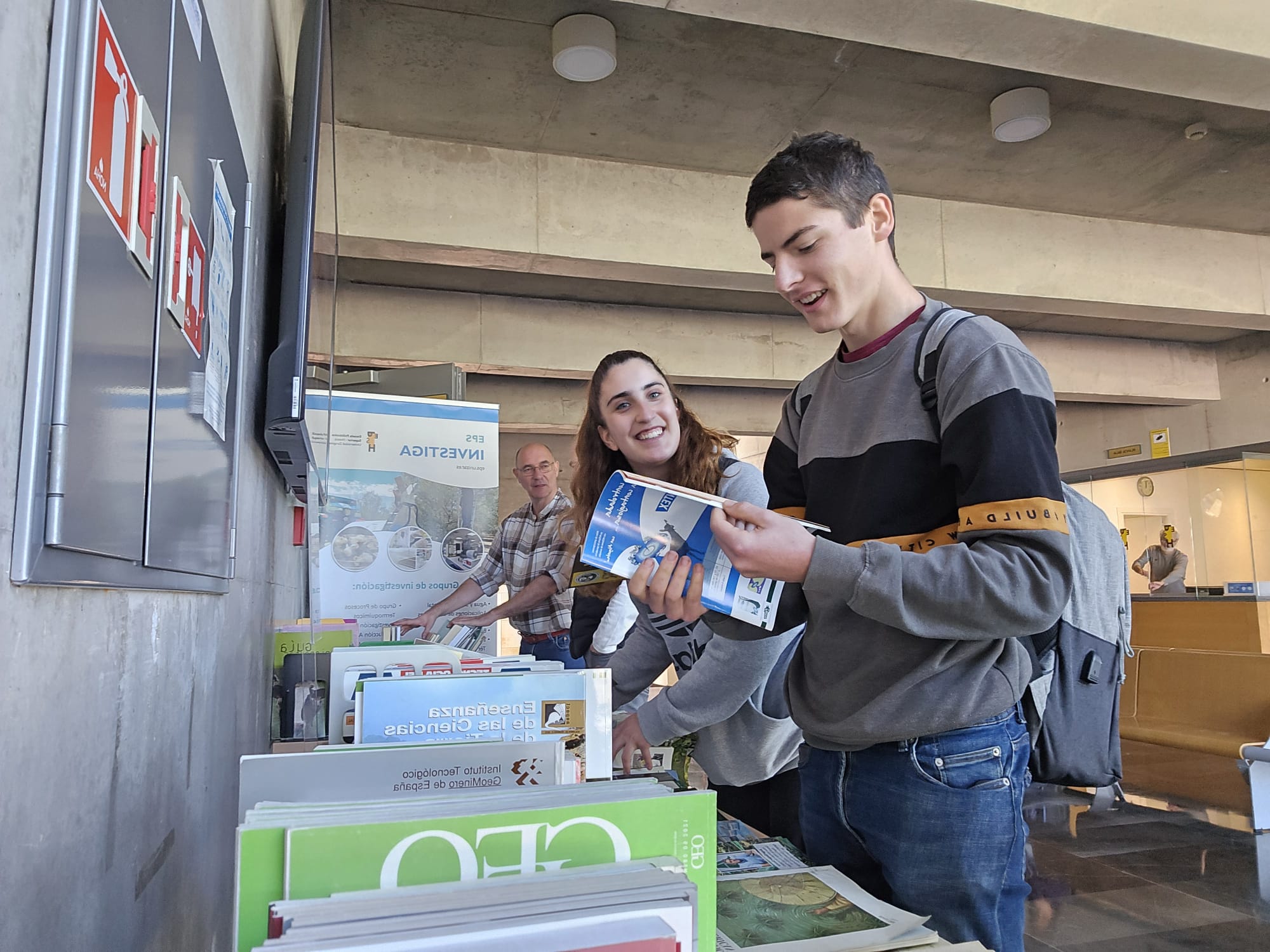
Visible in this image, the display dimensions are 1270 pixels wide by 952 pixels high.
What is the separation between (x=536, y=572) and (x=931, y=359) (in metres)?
3.07

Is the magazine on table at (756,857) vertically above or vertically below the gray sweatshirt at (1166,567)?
below

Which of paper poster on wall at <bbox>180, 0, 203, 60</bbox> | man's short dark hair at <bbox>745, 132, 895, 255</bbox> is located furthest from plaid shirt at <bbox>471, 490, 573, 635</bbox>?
paper poster on wall at <bbox>180, 0, 203, 60</bbox>

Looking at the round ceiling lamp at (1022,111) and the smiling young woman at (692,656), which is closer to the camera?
the smiling young woman at (692,656)

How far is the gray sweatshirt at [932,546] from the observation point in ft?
3.54

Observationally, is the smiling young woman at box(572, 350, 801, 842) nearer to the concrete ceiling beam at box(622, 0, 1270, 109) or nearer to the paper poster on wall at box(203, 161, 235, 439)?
the paper poster on wall at box(203, 161, 235, 439)

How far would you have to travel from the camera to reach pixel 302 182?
167cm

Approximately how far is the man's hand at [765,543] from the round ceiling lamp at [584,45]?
3.23 m

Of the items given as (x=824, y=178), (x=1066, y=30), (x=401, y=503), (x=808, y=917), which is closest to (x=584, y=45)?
(x=1066, y=30)

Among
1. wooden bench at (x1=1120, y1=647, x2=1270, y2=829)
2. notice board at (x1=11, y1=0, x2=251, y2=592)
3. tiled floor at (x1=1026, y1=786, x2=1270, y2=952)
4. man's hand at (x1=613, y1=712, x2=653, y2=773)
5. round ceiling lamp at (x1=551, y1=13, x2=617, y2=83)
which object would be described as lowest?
tiled floor at (x1=1026, y1=786, x2=1270, y2=952)

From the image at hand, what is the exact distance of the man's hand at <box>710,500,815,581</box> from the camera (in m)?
1.11

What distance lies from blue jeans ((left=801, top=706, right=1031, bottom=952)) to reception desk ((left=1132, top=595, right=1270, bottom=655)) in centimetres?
683

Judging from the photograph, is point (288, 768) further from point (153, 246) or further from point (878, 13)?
point (878, 13)

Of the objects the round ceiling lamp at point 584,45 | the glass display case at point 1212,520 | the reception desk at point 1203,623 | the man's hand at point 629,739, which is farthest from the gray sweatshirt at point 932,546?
the glass display case at point 1212,520

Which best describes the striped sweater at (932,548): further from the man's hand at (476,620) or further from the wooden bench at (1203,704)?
the wooden bench at (1203,704)
